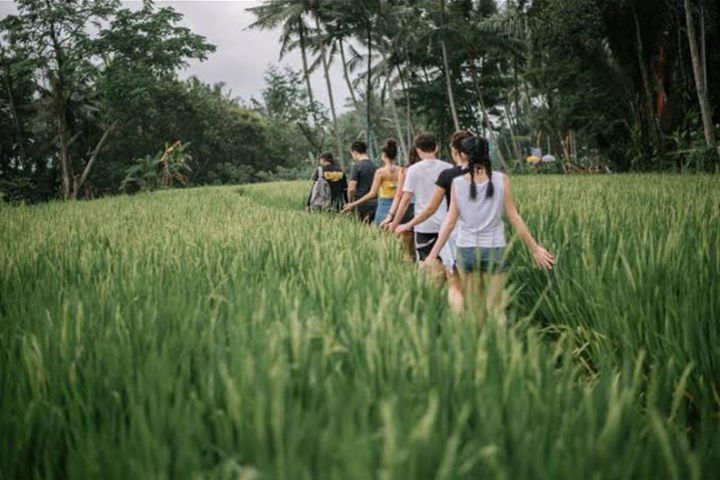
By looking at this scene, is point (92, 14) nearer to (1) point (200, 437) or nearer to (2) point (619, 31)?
(2) point (619, 31)

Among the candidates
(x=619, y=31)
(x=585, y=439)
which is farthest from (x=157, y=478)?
(x=619, y=31)

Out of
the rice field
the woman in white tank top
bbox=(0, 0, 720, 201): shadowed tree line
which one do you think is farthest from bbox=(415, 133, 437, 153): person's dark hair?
bbox=(0, 0, 720, 201): shadowed tree line

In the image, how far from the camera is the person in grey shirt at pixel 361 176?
5891mm

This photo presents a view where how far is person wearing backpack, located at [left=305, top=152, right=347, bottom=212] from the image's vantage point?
7008 mm

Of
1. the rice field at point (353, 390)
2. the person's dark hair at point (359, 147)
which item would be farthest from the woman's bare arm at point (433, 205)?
the person's dark hair at point (359, 147)

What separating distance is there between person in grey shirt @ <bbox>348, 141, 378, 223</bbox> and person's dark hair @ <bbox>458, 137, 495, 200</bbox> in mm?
3156

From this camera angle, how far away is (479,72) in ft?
95.5

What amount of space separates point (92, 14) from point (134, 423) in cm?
1970

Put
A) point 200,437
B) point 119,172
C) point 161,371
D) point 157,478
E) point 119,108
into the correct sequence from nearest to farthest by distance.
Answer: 1. point 157,478
2. point 200,437
3. point 161,371
4. point 119,108
5. point 119,172

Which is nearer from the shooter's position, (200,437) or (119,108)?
(200,437)

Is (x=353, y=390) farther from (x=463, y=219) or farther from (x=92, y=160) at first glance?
(x=92, y=160)

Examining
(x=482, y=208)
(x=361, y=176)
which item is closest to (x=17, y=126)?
(x=361, y=176)

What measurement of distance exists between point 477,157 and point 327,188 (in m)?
4.60

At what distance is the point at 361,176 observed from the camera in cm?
600
